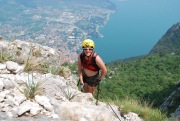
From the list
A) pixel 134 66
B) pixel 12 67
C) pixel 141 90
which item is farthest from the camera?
pixel 134 66

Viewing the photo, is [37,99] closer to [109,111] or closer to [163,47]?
[109,111]

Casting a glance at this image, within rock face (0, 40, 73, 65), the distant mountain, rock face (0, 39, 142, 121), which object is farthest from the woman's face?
the distant mountain

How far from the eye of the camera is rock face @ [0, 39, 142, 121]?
14.3ft

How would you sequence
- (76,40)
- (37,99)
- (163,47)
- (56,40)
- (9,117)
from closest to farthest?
(9,117) → (37,99) → (163,47) → (56,40) → (76,40)

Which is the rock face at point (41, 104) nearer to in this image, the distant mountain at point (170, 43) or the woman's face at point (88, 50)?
the woman's face at point (88, 50)

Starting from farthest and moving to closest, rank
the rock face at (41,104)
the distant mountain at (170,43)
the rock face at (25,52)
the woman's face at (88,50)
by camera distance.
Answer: the distant mountain at (170,43) → the rock face at (25,52) → the woman's face at (88,50) → the rock face at (41,104)

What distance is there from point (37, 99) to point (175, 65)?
53.2 m

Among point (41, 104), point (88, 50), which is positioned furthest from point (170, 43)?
A: point (41, 104)

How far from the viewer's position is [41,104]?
4.61 metres

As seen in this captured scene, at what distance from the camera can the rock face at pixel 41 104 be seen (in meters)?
4.35

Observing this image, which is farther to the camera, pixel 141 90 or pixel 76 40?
pixel 76 40

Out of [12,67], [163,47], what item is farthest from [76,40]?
[12,67]

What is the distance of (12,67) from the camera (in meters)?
5.98

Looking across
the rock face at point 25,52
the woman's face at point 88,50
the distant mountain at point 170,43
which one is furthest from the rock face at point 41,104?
the distant mountain at point 170,43
